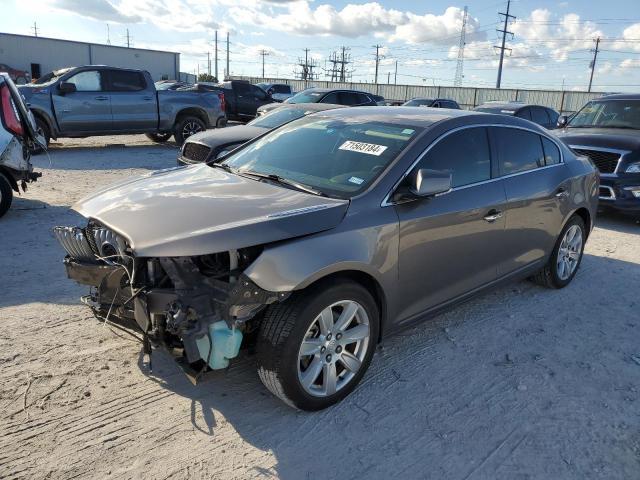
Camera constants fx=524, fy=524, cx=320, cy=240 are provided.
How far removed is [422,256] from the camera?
11.5 feet

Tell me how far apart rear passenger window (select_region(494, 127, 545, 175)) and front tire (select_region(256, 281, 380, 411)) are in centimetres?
191

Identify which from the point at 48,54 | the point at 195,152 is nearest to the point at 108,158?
the point at 195,152

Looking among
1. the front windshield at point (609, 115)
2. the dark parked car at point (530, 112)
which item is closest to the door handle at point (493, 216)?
the front windshield at point (609, 115)

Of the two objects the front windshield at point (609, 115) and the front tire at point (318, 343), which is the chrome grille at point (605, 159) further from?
the front tire at point (318, 343)

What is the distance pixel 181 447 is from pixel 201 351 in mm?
532

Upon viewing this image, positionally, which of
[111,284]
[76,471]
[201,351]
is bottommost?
[76,471]

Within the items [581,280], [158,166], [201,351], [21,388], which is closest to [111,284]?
[201,351]

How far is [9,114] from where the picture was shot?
6723 mm

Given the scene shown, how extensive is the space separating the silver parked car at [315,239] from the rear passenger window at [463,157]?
1 centimetres

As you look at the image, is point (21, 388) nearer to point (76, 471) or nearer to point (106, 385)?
point (106, 385)

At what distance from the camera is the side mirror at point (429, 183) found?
10.7 feet

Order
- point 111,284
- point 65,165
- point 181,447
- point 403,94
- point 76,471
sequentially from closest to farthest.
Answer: point 76,471
point 181,447
point 111,284
point 65,165
point 403,94

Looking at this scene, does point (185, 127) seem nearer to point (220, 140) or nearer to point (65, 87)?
point (65, 87)

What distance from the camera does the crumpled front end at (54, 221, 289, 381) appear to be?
2693mm
